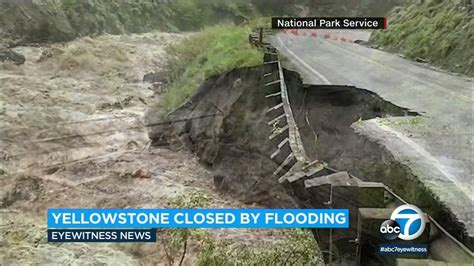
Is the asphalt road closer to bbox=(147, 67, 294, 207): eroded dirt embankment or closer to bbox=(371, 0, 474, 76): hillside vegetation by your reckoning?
bbox=(371, 0, 474, 76): hillside vegetation

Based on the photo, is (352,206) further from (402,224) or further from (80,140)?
(80,140)

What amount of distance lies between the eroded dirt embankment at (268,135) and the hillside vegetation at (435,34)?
1.92 feet

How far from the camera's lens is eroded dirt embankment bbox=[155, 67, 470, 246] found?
139 inches

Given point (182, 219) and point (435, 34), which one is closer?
point (182, 219)

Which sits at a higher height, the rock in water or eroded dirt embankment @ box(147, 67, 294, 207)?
the rock in water

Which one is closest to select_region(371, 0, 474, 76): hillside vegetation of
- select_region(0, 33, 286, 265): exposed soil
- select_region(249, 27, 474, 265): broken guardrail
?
select_region(249, 27, 474, 265): broken guardrail

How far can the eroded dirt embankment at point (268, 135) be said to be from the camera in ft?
11.6

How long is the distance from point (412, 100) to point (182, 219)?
190 cm

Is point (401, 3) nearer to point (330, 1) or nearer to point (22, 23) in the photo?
point (330, 1)

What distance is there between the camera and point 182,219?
349 cm

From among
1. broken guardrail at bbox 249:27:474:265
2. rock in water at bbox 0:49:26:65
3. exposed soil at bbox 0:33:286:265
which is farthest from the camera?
rock in water at bbox 0:49:26:65

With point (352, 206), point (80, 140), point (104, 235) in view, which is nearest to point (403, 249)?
point (352, 206)

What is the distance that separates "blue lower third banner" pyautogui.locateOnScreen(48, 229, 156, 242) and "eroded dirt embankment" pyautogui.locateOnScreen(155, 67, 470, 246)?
1.04 metres

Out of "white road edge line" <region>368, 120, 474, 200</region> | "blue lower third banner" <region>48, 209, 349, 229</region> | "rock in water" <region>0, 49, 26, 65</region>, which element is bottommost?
"blue lower third banner" <region>48, 209, 349, 229</region>
